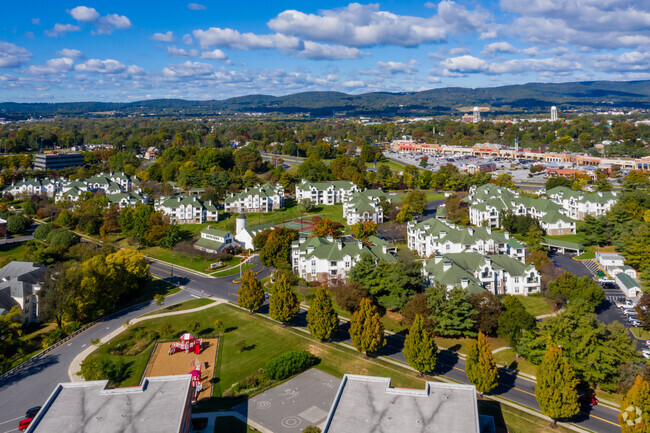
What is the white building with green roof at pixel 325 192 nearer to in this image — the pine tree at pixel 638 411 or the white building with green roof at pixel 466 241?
the white building with green roof at pixel 466 241

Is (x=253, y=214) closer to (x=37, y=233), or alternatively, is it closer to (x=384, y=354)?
(x=37, y=233)

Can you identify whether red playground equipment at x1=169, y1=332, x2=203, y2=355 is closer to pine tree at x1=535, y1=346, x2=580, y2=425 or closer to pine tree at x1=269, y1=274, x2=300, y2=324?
pine tree at x1=269, y1=274, x2=300, y2=324

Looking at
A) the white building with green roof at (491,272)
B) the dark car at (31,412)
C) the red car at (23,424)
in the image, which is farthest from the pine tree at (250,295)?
the red car at (23,424)

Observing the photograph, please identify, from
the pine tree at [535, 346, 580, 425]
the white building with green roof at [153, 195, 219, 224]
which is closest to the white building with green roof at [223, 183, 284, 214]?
the white building with green roof at [153, 195, 219, 224]

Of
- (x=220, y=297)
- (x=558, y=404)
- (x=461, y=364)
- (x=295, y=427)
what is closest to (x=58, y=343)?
(x=220, y=297)

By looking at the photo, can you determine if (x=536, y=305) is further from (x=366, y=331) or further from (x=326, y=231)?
(x=326, y=231)

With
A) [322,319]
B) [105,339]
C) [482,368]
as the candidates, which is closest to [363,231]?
[322,319]
